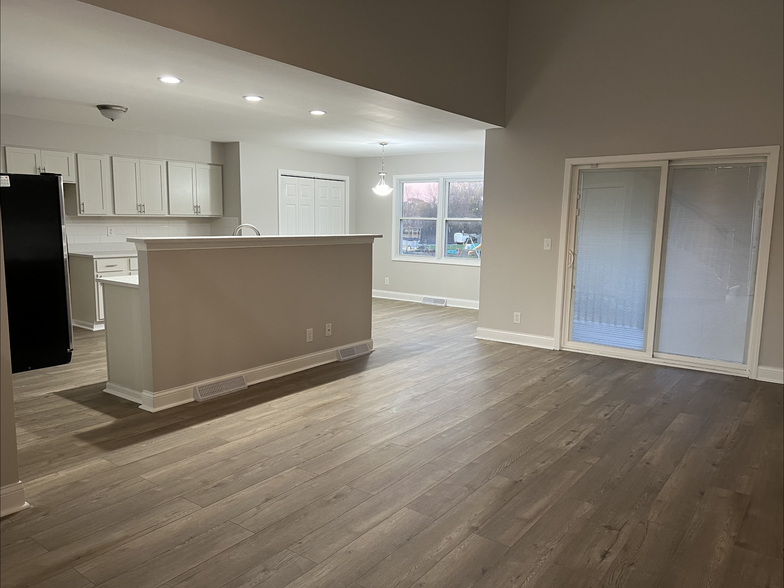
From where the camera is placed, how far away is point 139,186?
6793 millimetres

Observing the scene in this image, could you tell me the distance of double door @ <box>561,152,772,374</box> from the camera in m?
4.73

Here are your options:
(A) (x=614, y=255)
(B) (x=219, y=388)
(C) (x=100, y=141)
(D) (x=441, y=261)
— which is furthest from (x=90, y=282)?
(A) (x=614, y=255)

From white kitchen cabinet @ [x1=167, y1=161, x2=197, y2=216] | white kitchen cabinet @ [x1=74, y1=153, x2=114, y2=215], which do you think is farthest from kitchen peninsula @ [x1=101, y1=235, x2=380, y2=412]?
white kitchen cabinet @ [x1=167, y1=161, x2=197, y2=216]

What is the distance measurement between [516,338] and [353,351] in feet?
5.98

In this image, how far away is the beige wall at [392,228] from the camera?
27.2ft

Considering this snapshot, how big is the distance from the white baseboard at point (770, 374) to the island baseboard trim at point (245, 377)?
341 cm

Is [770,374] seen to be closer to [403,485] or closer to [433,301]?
[403,485]

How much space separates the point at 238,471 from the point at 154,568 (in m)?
0.82

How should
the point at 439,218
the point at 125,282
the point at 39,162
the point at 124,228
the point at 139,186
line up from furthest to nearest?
the point at 439,218, the point at 124,228, the point at 139,186, the point at 39,162, the point at 125,282

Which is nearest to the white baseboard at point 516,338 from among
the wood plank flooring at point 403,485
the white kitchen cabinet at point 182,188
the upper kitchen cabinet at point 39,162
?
the wood plank flooring at point 403,485

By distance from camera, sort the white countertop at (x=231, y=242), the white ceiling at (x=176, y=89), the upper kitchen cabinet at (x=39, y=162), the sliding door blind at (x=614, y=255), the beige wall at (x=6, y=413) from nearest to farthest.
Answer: the beige wall at (x=6, y=413), the white ceiling at (x=176, y=89), the white countertop at (x=231, y=242), the sliding door blind at (x=614, y=255), the upper kitchen cabinet at (x=39, y=162)

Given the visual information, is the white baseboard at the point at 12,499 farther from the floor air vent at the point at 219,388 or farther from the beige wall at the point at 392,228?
the beige wall at the point at 392,228

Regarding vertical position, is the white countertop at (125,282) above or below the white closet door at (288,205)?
below

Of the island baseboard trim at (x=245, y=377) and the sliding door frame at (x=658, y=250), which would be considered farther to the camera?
the sliding door frame at (x=658, y=250)
